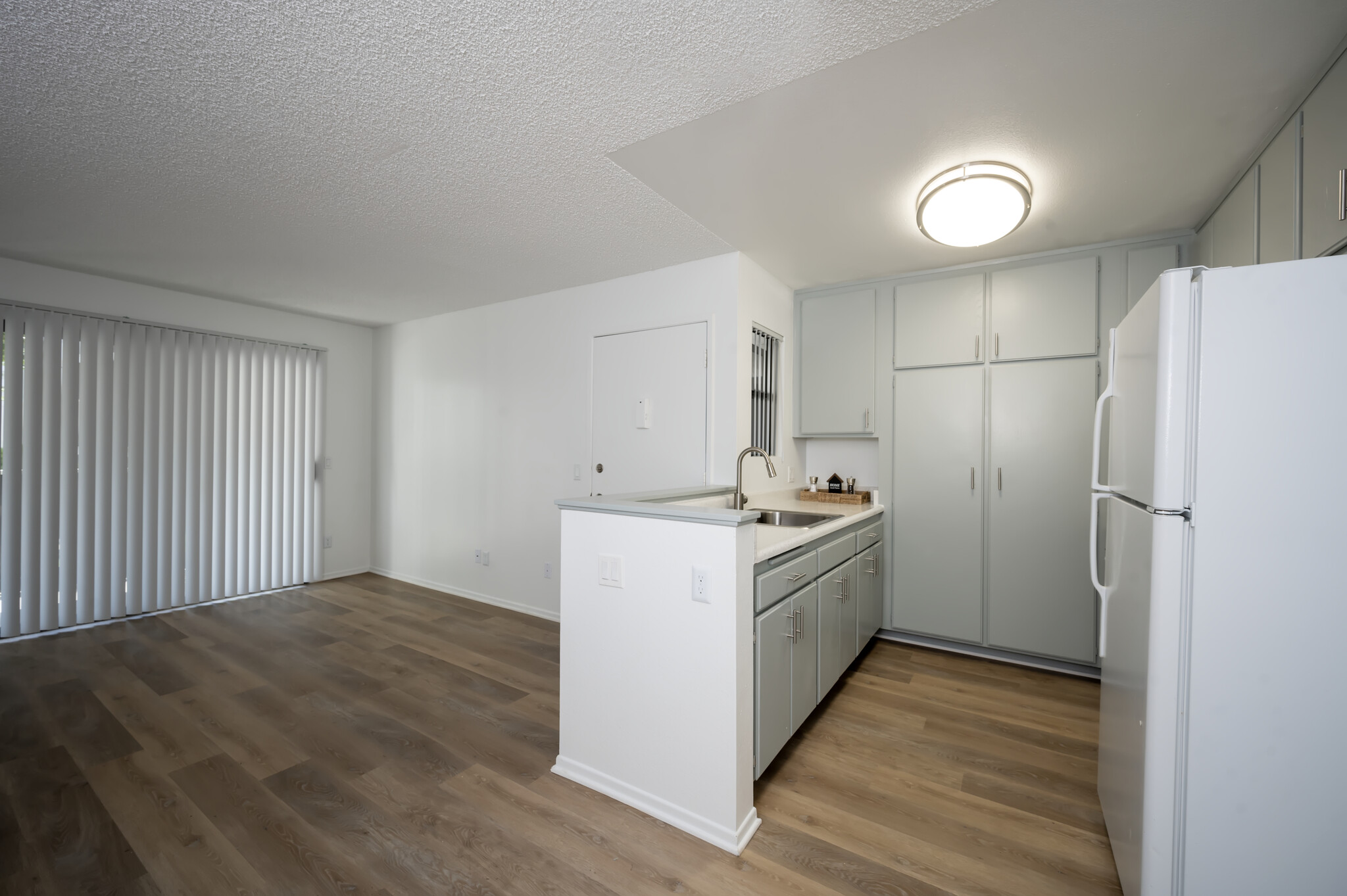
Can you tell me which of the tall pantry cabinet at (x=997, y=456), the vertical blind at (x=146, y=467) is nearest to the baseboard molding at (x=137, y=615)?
the vertical blind at (x=146, y=467)

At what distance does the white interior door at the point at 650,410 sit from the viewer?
3.53 m

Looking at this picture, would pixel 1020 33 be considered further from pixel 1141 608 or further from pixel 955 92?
pixel 1141 608

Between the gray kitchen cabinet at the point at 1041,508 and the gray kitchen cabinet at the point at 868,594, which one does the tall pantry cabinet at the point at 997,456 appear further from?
the gray kitchen cabinet at the point at 868,594

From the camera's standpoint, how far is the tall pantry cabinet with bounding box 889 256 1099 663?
3.14 m

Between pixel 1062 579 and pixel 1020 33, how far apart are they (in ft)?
9.13

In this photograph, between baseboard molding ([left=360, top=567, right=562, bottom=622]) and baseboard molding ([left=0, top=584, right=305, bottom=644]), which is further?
baseboard molding ([left=360, top=567, right=562, bottom=622])

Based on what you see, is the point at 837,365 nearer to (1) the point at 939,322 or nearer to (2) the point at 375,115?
(1) the point at 939,322

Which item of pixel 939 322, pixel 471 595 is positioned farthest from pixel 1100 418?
pixel 471 595

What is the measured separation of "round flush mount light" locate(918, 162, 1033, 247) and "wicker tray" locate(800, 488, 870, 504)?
5.54 ft

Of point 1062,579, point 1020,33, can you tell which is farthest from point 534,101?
point 1062,579

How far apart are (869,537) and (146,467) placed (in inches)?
205

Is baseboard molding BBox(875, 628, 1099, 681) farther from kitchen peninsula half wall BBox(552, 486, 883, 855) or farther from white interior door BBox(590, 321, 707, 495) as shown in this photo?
kitchen peninsula half wall BBox(552, 486, 883, 855)

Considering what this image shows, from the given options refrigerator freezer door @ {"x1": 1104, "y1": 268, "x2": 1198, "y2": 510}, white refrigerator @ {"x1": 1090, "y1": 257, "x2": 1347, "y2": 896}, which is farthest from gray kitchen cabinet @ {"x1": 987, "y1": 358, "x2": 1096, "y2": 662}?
white refrigerator @ {"x1": 1090, "y1": 257, "x2": 1347, "y2": 896}

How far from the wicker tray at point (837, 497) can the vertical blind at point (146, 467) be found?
14.7 feet
